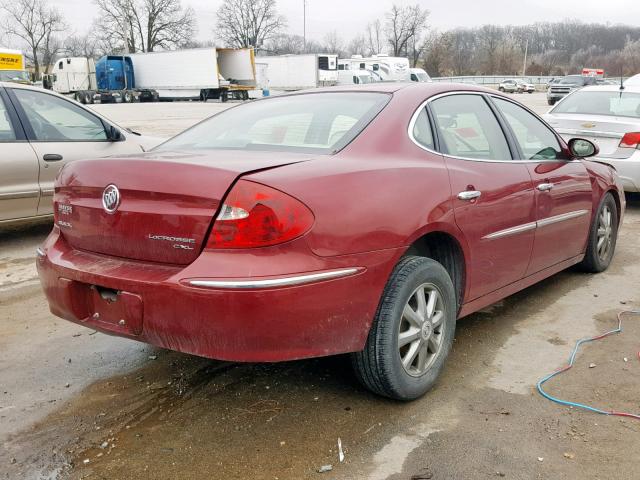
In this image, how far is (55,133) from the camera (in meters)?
6.24

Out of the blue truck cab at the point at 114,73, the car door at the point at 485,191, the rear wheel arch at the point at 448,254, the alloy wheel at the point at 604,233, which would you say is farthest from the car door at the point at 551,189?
the blue truck cab at the point at 114,73

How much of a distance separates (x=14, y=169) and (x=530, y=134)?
4522 millimetres

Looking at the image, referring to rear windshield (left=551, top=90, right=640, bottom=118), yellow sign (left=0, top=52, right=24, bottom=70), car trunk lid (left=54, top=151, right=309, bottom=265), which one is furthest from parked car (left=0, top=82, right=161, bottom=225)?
yellow sign (left=0, top=52, right=24, bottom=70)

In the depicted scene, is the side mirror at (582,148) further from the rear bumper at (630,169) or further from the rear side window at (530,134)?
the rear bumper at (630,169)

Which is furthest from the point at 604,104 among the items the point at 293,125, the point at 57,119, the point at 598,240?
the point at 57,119

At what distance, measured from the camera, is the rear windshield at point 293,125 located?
9.98ft

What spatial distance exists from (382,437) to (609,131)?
5.90m

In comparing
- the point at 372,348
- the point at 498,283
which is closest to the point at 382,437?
the point at 372,348

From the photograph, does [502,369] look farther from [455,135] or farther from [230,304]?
[230,304]

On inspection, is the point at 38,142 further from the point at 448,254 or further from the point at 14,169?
the point at 448,254

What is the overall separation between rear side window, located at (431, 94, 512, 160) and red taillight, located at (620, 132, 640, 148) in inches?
160

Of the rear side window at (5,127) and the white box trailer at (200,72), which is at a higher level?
the white box trailer at (200,72)

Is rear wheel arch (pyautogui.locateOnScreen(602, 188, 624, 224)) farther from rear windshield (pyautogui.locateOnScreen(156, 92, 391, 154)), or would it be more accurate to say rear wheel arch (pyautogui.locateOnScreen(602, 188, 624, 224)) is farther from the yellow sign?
the yellow sign

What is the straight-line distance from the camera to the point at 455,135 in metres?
3.42
